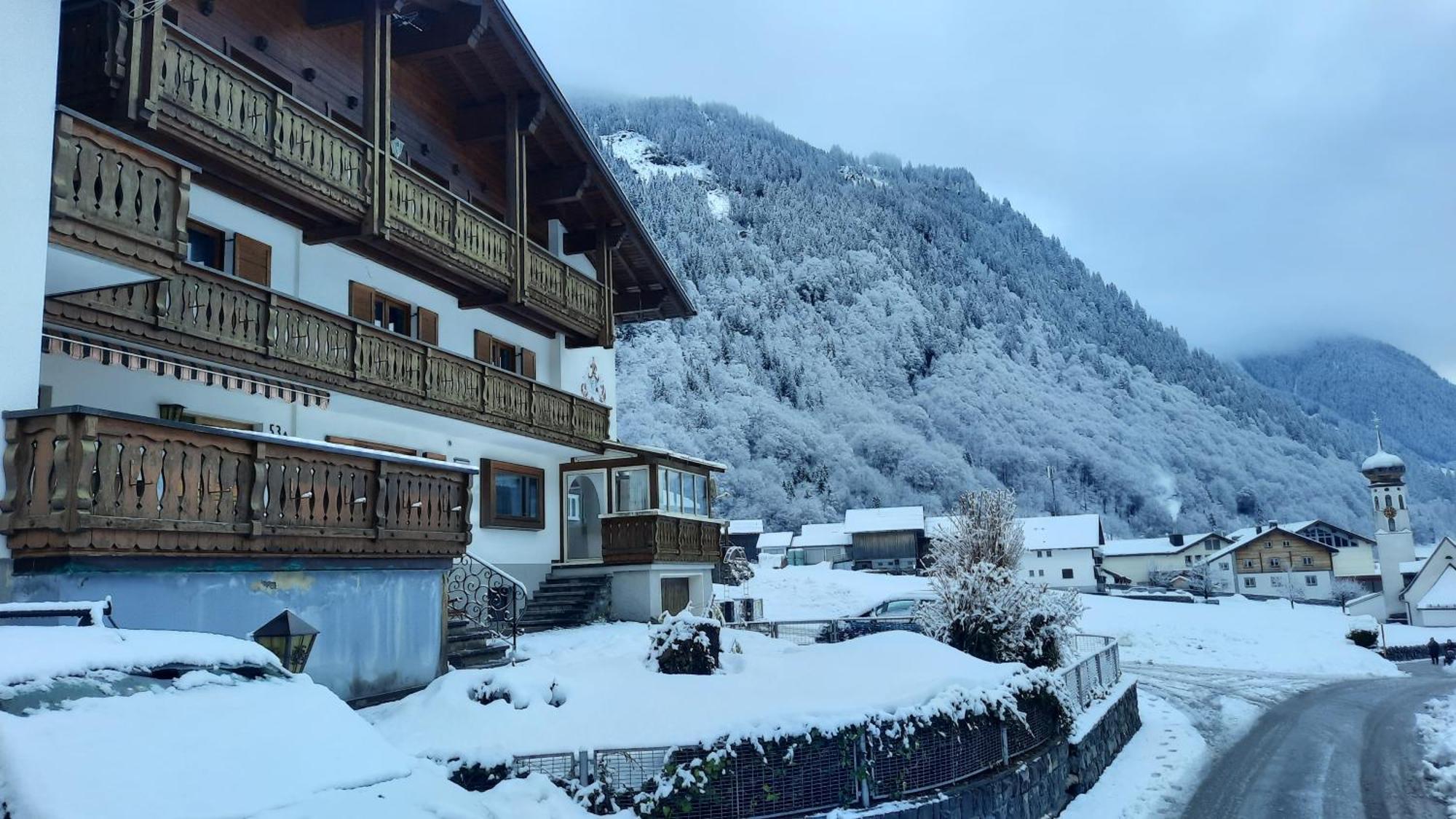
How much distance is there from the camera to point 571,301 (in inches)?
968

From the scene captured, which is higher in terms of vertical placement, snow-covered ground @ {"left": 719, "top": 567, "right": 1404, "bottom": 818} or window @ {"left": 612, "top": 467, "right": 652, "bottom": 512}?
window @ {"left": 612, "top": 467, "right": 652, "bottom": 512}

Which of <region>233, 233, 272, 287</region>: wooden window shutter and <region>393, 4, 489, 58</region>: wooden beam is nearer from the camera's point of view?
<region>233, 233, 272, 287</region>: wooden window shutter

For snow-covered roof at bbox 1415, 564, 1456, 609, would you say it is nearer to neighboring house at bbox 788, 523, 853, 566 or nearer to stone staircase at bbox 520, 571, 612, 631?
neighboring house at bbox 788, 523, 853, 566

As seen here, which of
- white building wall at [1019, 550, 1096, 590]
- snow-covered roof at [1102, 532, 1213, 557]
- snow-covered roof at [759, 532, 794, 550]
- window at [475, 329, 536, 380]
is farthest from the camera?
snow-covered roof at [1102, 532, 1213, 557]

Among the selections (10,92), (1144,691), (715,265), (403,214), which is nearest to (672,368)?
(715,265)

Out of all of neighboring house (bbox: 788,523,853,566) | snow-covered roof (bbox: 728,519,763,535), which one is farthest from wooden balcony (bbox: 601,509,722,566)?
snow-covered roof (bbox: 728,519,763,535)

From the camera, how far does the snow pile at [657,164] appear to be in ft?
486

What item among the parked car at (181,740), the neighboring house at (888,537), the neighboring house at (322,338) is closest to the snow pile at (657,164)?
the neighboring house at (888,537)

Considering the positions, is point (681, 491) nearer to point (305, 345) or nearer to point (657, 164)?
point (305, 345)

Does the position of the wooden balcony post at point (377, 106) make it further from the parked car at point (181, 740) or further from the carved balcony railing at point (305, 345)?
the parked car at point (181, 740)

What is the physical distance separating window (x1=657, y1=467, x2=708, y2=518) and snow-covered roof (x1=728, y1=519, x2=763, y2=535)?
59.2 metres

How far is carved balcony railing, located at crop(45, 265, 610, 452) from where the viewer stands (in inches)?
490

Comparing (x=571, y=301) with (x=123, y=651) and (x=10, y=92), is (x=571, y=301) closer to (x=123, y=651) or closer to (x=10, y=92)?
(x=10, y=92)

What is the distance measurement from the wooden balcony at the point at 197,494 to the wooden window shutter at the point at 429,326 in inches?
306
